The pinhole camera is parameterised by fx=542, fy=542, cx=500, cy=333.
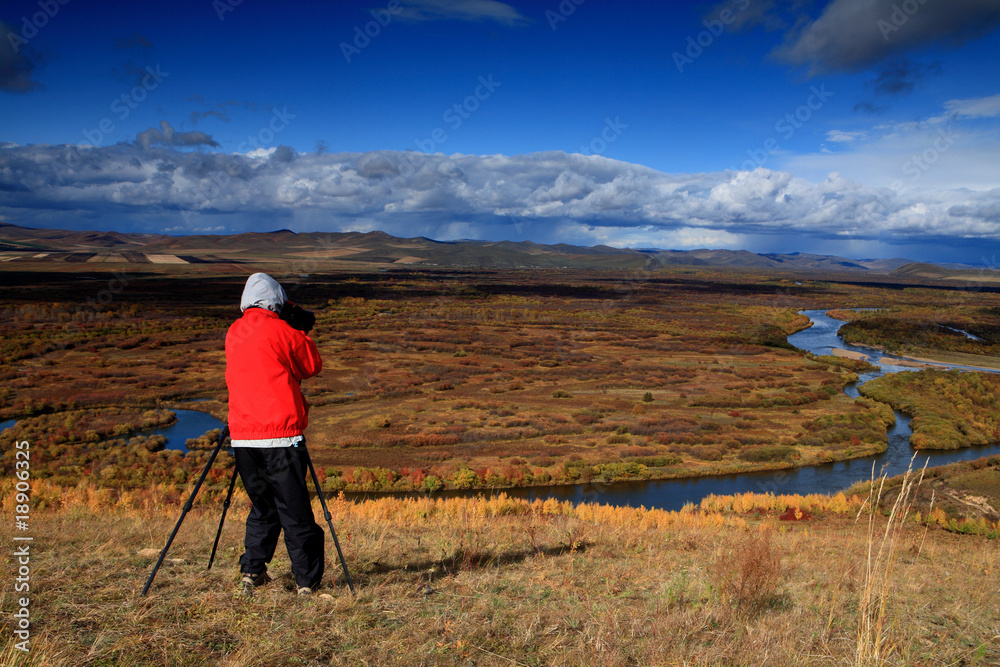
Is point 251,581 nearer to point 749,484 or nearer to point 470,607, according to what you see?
point 470,607

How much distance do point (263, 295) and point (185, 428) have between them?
26145 millimetres

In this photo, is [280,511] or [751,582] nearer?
[280,511]

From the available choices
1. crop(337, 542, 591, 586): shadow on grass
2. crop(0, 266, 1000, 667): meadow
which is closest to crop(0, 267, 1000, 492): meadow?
crop(0, 266, 1000, 667): meadow

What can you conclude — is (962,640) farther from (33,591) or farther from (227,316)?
(227,316)

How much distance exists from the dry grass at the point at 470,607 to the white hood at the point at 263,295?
205 centimetres

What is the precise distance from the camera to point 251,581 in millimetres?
3990

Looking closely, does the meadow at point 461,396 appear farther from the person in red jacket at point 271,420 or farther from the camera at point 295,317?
the camera at point 295,317

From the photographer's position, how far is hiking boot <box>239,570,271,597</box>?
156 inches

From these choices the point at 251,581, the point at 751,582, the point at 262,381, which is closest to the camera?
the point at 262,381

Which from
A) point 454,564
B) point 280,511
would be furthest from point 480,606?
point 280,511

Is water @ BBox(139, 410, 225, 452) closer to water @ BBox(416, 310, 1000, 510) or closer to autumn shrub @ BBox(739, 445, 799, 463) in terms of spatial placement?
water @ BBox(416, 310, 1000, 510)

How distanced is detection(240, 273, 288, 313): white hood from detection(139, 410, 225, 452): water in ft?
73.7

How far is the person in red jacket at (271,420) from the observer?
374 cm

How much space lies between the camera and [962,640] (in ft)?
13.5
